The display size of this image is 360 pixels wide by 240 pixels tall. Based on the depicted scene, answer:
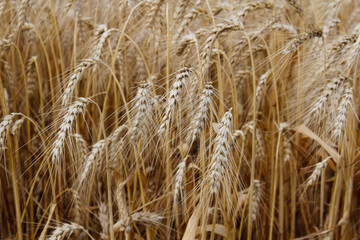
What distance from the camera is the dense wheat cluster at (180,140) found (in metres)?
1.35

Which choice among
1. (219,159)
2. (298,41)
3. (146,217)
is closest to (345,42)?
(298,41)

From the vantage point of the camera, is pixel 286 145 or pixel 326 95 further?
pixel 286 145

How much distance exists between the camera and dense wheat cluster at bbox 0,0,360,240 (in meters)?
1.35

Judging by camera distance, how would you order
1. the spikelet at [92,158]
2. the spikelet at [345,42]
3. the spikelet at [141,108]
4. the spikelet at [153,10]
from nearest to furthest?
the spikelet at [141,108] < the spikelet at [92,158] < the spikelet at [345,42] < the spikelet at [153,10]

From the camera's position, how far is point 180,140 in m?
1.31

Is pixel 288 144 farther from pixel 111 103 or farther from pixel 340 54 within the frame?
pixel 111 103

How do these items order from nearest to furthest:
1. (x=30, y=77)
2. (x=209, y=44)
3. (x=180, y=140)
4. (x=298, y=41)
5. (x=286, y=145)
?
(x=180, y=140) < (x=209, y=44) < (x=298, y=41) < (x=286, y=145) < (x=30, y=77)

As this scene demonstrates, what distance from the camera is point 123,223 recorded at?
1.46 m

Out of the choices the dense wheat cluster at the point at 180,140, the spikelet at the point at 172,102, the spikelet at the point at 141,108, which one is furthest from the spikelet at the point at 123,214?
the spikelet at the point at 172,102

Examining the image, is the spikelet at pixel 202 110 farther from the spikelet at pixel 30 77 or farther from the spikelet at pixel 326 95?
the spikelet at pixel 30 77

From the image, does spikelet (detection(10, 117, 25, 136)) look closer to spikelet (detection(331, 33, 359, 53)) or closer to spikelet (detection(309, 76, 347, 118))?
spikelet (detection(309, 76, 347, 118))

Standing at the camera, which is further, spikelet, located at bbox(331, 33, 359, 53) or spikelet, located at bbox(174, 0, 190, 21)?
spikelet, located at bbox(174, 0, 190, 21)

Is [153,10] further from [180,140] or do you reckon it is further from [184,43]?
[180,140]

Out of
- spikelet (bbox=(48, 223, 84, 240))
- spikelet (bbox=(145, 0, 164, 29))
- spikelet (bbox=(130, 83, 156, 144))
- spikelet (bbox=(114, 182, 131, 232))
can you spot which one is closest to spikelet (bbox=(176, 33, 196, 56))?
spikelet (bbox=(145, 0, 164, 29))
